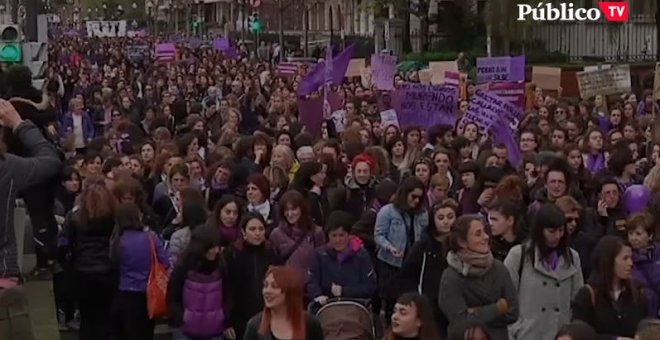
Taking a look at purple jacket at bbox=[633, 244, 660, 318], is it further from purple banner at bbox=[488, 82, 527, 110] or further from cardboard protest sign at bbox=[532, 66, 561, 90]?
cardboard protest sign at bbox=[532, 66, 561, 90]

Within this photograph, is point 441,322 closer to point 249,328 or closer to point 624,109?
point 249,328

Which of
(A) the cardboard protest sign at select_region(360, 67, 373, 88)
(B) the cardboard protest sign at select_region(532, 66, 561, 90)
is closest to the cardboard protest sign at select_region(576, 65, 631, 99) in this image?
(B) the cardboard protest sign at select_region(532, 66, 561, 90)

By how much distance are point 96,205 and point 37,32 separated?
29.2 feet

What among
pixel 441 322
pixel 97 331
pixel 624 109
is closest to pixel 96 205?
pixel 97 331

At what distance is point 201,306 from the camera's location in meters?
9.38

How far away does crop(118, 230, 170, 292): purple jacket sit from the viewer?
1022cm

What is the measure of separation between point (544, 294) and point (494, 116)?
8.42 metres

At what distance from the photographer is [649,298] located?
865 centimetres

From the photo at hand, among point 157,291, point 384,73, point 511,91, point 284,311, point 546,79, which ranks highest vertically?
point 384,73

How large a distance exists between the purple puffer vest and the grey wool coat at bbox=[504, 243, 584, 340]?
1858 mm

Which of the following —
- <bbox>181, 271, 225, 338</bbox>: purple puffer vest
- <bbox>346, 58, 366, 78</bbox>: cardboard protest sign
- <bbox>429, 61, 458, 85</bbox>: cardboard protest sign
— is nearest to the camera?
<bbox>181, 271, 225, 338</bbox>: purple puffer vest

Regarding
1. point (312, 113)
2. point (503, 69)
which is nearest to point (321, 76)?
point (312, 113)

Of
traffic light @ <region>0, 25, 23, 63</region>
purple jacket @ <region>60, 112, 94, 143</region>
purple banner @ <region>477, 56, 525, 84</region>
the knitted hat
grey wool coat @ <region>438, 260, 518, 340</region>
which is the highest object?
traffic light @ <region>0, 25, 23, 63</region>

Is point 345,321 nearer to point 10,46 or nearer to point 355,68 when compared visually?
point 10,46
